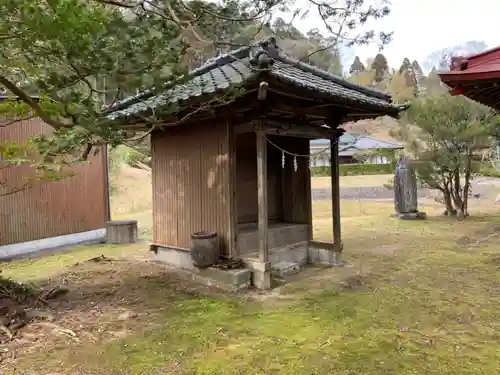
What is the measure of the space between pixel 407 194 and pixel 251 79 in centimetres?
938

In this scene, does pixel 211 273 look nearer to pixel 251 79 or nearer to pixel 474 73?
pixel 251 79

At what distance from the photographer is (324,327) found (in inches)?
161

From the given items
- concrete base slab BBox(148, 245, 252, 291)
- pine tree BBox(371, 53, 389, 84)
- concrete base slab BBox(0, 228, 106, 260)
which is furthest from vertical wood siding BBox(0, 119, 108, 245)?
pine tree BBox(371, 53, 389, 84)

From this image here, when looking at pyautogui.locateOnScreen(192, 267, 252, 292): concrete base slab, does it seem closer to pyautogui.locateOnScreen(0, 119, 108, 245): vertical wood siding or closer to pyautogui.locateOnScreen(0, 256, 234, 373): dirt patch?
pyautogui.locateOnScreen(0, 256, 234, 373): dirt patch

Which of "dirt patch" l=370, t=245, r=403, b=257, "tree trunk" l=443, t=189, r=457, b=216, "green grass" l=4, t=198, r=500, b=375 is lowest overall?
"green grass" l=4, t=198, r=500, b=375

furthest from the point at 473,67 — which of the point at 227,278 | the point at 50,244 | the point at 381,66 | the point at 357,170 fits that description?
the point at 381,66

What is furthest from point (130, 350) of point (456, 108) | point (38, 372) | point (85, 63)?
point (456, 108)

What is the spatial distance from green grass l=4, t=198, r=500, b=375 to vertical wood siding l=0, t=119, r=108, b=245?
6.52 feet

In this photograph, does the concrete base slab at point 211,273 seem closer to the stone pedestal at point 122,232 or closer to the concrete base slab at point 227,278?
the concrete base slab at point 227,278

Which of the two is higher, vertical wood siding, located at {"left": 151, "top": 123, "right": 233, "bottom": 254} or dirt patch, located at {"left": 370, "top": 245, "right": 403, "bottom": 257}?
vertical wood siding, located at {"left": 151, "top": 123, "right": 233, "bottom": 254}

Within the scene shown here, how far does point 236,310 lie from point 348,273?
Result: 7.46 feet

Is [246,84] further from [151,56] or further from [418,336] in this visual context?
[418,336]

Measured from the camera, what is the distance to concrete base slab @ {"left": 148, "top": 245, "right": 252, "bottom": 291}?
537 centimetres

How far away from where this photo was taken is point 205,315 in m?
4.51
